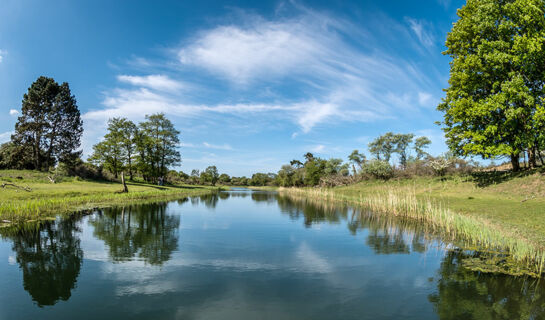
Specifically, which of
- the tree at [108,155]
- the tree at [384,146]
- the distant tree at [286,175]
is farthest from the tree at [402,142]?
the tree at [108,155]

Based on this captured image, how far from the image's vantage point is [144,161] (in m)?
59.7

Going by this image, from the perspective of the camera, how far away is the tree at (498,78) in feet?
73.2

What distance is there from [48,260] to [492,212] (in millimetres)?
22343

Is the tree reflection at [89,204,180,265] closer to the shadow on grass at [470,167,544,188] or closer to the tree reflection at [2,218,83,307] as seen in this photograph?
the tree reflection at [2,218,83,307]

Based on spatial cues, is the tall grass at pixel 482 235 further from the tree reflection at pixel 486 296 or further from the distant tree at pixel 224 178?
the distant tree at pixel 224 178

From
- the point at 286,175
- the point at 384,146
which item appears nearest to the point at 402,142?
the point at 384,146

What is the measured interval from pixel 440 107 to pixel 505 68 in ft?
19.9

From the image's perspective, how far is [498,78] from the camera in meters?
25.6

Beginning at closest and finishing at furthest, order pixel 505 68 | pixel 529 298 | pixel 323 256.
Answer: pixel 529 298, pixel 323 256, pixel 505 68

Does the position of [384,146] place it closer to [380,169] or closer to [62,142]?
[380,169]

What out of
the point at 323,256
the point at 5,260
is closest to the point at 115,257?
the point at 5,260

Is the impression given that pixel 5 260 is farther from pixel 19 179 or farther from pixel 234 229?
pixel 19 179

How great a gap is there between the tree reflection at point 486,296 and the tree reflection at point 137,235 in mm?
9129

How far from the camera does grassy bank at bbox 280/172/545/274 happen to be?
10384 millimetres
